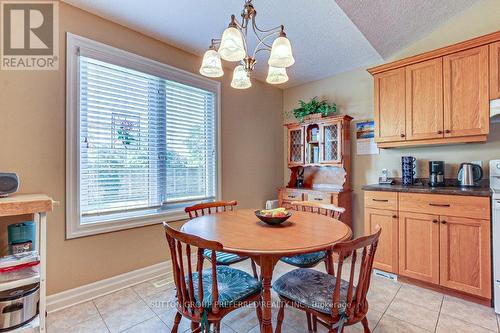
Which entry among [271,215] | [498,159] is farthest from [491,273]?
[271,215]

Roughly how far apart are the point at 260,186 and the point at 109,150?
6.97 ft

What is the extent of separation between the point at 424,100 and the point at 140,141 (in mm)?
2926

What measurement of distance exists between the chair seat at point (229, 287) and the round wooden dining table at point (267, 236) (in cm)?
13

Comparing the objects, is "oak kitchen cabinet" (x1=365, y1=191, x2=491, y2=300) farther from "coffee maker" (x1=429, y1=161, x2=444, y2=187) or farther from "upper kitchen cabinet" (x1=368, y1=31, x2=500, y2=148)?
"upper kitchen cabinet" (x1=368, y1=31, x2=500, y2=148)

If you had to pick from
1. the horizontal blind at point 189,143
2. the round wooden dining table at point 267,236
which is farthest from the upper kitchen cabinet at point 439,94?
the horizontal blind at point 189,143

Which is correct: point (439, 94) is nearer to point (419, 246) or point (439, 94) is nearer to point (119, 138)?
point (419, 246)

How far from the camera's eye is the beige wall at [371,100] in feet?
7.95

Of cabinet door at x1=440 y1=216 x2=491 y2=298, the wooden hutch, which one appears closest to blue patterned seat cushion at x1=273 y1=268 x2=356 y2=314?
cabinet door at x1=440 y1=216 x2=491 y2=298

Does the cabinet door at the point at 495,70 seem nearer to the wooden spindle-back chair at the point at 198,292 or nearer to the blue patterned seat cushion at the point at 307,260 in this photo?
the blue patterned seat cushion at the point at 307,260

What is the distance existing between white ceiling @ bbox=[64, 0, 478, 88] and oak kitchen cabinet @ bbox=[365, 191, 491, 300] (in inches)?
65.7

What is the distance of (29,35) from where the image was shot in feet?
6.31

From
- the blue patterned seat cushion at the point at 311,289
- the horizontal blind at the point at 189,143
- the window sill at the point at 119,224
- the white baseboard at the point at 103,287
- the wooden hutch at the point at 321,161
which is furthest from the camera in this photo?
the wooden hutch at the point at 321,161

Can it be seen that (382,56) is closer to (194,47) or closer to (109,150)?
(194,47)

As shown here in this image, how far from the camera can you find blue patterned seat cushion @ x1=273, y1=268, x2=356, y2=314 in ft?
4.16
